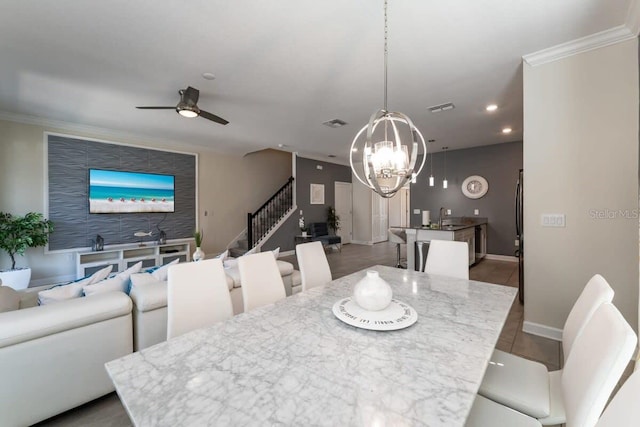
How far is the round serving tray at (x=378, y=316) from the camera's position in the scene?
1.33 m

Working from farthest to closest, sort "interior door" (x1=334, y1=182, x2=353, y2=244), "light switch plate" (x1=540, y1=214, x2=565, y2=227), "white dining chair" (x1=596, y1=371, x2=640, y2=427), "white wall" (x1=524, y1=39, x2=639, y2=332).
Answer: "interior door" (x1=334, y1=182, x2=353, y2=244), "light switch plate" (x1=540, y1=214, x2=565, y2=227), "white wall" (x1=524, y1=39, x2=639, y2=332), "white dining chair" (x1=596, y1=371, x2=640, y2=427)

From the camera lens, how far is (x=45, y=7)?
2021mm

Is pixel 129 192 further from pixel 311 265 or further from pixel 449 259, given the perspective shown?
pixel 449 259

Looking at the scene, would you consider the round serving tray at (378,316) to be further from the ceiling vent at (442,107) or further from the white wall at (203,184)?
the white wall at (203,184)

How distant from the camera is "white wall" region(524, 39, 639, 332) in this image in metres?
2.32

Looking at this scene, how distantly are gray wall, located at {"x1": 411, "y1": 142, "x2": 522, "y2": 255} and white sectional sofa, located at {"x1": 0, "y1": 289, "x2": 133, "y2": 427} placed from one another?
713 cm

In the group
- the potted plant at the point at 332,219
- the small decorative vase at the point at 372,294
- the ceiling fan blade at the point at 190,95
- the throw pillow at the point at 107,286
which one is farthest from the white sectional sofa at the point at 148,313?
the potted plant at the point at 332,219

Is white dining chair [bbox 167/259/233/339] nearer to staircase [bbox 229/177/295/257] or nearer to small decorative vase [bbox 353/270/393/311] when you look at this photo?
small decorative vase [bbox 353/270/393/311]

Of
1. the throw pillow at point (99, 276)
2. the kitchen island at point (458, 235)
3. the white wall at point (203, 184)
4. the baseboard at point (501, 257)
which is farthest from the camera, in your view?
→ the baseboard at point (501, 257)

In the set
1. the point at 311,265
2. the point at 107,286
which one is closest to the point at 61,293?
the point at 107,286

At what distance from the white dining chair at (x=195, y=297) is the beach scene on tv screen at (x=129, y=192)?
185 inches

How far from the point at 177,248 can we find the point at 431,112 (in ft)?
18.7

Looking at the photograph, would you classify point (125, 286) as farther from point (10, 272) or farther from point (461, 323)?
point (10, 272)

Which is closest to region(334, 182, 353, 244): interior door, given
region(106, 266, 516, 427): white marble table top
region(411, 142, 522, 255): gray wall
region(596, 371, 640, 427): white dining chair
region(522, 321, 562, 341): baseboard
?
region(411, 142, 522, 255): gray wall
